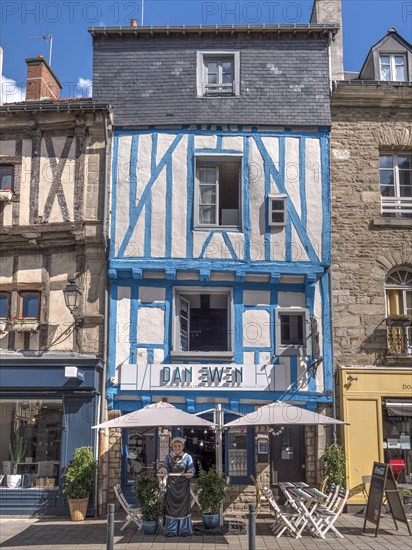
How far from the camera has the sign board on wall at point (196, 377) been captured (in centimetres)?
1206

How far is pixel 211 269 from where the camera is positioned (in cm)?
1234

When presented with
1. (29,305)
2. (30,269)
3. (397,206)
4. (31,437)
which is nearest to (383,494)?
(397,206)

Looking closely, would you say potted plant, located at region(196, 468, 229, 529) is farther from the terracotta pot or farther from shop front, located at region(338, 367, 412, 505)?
shop front, located at region(338, 367, 412, 505)

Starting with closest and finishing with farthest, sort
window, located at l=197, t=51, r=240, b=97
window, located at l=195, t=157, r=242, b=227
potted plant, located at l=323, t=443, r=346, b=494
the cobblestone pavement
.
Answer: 1. the cobblestone pavement
2. potted plant, located at l=323, t=443, r=346, b=494
3. window, located at l=195, t=157, r=242, b=227
4. window, located at l=197, t=51, r=240, b=97

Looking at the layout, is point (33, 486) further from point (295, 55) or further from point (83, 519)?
point (295, 55)

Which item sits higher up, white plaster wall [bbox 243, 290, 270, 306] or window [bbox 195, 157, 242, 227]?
window [bbox 195, 157, 242, 227]

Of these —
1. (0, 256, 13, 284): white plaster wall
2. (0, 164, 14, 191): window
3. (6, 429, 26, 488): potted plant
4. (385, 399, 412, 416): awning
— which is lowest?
(6, 429, 26, 488): potted plant

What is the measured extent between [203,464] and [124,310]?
121 inches

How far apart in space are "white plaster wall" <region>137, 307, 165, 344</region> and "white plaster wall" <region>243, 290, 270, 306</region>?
1.51 m

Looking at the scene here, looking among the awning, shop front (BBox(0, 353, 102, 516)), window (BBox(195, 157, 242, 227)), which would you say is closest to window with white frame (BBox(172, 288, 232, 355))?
window (BBox(195, 157, 242, 227))

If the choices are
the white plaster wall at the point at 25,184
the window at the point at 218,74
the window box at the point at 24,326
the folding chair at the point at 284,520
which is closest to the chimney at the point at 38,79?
the white plaster wall at the point at 25,184

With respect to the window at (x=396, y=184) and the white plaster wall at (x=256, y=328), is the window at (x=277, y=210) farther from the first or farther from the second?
the window at (x=396, y=184)

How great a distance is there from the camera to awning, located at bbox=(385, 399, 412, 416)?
1219 centimetres

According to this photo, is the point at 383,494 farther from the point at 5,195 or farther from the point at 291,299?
the point at 5,195
